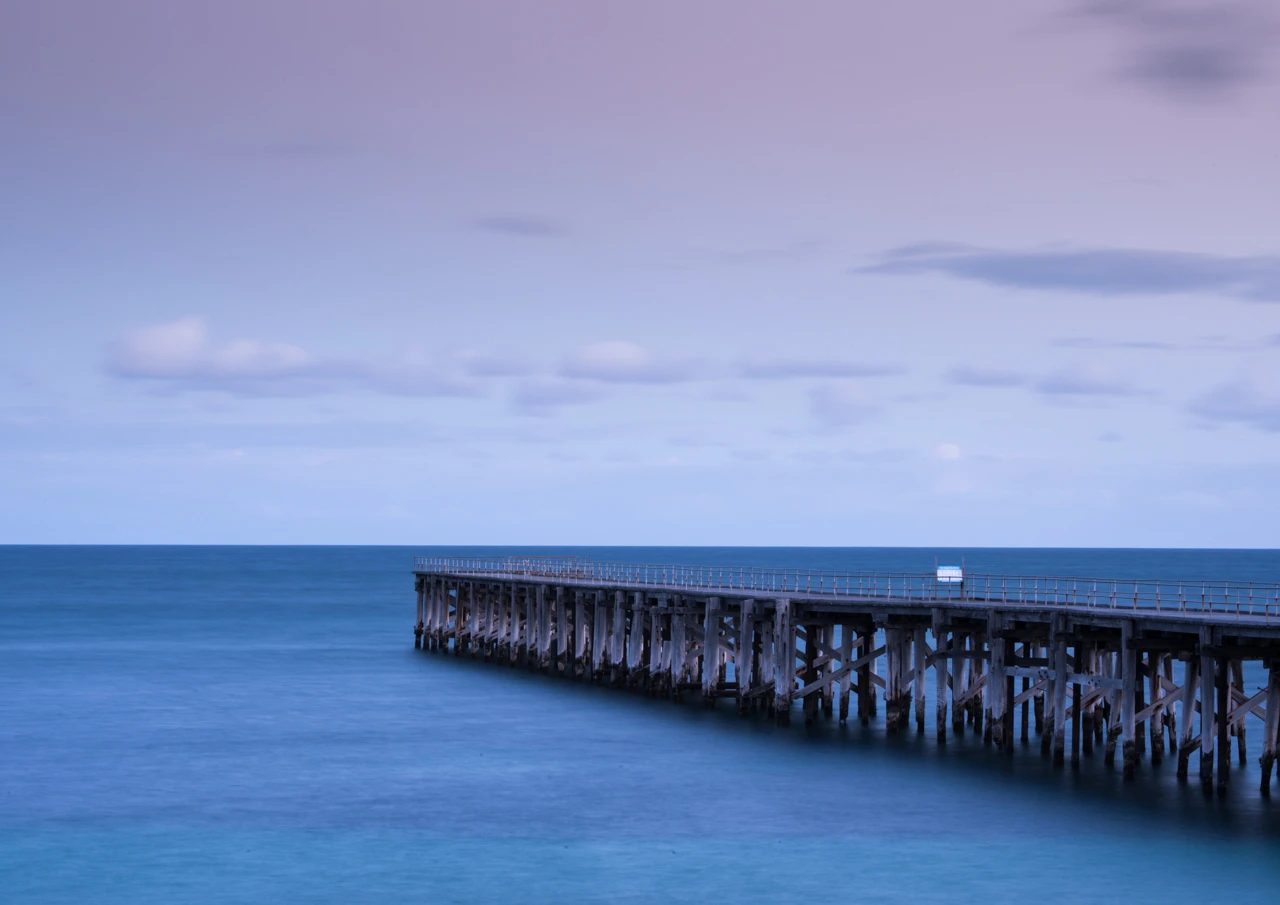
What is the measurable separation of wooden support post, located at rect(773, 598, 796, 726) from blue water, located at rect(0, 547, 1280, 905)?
0.86 m

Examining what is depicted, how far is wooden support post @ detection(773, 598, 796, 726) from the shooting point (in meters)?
49.3

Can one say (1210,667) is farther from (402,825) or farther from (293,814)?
(293,814)

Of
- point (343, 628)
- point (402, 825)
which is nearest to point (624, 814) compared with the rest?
point (402, 825)

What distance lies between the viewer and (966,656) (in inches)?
1805

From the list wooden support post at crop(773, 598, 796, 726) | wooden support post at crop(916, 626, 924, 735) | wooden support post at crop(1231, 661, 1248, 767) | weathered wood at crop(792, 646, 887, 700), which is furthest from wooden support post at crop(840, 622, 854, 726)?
wooden support post at crop(1231, 661, 1248, 767)

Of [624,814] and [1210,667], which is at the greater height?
[1210,667]

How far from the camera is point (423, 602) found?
287ft

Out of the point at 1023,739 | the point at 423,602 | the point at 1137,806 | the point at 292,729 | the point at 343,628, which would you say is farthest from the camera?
the point at 343,628

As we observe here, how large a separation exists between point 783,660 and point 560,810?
42.0ft

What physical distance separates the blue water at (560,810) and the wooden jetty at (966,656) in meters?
1.33

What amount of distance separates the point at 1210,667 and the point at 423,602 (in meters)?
56.5

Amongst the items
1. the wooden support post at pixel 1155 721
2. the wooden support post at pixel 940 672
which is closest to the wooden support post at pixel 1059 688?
the wooden support post at pixel 1155 721

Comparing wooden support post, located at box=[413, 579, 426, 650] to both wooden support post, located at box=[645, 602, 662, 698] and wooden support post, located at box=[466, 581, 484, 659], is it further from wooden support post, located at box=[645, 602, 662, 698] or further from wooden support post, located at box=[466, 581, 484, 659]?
wooden support post, located at box=[645, 602, 662, 698]

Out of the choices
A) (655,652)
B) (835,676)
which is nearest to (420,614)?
(655,652)
